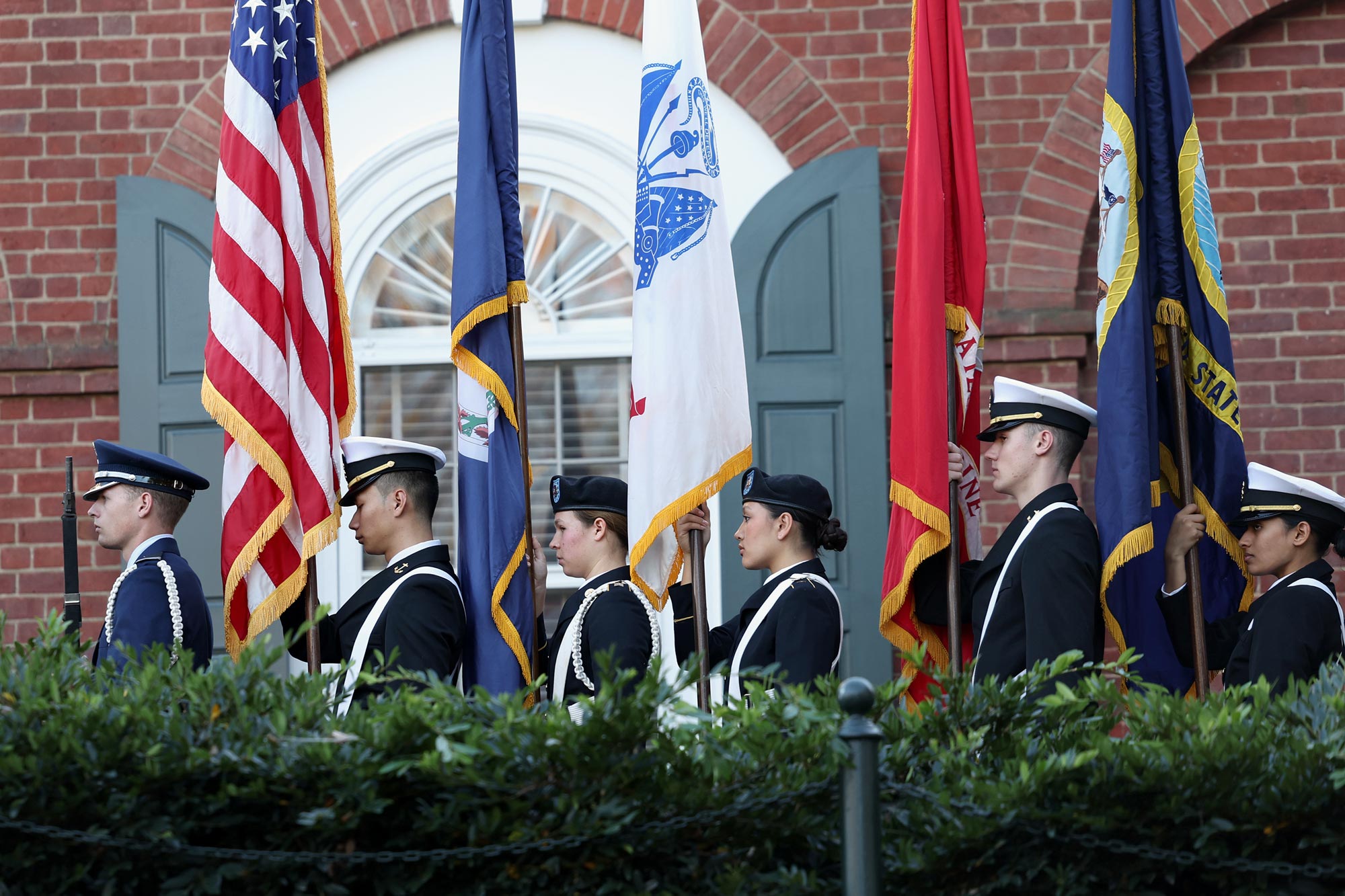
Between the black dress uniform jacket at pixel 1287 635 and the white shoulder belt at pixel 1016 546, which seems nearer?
the black dress uniform jacket at pixel 1287 635

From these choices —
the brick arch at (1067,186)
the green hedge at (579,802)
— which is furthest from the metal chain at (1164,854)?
the brick arch at (1067,186)

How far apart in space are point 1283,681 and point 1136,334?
1049 mm

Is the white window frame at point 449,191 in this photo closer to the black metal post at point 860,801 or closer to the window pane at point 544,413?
the window pane at point 544,413

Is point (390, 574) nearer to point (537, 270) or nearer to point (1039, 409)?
point (1039, 409)

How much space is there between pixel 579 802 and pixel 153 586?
6.82ft

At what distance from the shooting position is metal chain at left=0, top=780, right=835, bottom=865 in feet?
8.57

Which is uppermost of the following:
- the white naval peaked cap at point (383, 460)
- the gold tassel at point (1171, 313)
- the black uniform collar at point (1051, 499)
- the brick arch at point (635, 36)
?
the brick arch at point (635, 36)

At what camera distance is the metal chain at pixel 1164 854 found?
8.84ft

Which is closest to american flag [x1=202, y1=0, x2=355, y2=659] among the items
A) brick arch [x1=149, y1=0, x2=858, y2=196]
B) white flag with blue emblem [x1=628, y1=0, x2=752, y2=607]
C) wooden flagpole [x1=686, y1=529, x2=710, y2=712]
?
white flag with blue emblem [x1=628, y1=0, x2=752, y2=607]

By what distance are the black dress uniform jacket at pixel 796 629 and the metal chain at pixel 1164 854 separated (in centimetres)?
118

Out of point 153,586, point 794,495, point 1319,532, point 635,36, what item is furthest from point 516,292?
point 1319,532

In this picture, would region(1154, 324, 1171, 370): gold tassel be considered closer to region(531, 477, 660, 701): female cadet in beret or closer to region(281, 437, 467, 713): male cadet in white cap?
region(531, 477, 660, 701): female cadet in beret

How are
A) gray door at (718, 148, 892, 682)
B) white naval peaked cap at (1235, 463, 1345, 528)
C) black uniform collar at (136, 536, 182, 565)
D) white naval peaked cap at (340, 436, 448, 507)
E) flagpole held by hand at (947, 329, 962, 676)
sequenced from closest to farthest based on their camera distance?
flagpole held by hand at (947, 329, 962, 676) → white naval peaked cap at (1235, 463, 1345, 528) → black uniform collar at (136, 536, 182, 565) → white naval peaked cap at (340, 436, 448, 507) → gray door at (718, 148, 892, 682)

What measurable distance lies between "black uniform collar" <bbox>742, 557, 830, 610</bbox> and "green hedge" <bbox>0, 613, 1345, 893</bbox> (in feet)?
4.62
